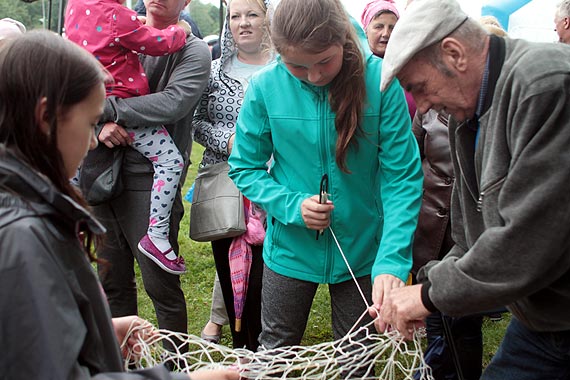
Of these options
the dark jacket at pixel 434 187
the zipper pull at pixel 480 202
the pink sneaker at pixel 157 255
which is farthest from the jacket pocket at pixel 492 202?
the pink sneaker at pixel 157 255

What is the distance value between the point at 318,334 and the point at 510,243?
2.69m

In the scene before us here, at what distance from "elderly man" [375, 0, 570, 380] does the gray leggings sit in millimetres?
459

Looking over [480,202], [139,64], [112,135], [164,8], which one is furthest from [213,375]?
[164,8]

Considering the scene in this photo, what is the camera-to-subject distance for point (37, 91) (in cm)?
129

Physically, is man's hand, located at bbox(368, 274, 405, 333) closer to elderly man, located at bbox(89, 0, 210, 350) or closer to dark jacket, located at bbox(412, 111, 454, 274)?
dark jacket, located at bbox(412, 111, 454, 274)

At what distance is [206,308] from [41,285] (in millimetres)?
3392

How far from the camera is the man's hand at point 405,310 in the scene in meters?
1.86

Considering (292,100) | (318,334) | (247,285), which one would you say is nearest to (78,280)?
(292,100)

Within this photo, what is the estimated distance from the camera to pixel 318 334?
4.17 meters

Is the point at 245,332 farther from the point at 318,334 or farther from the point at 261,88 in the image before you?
the point at 261,88

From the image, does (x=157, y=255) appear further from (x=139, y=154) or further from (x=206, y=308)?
(x=206, y=308)

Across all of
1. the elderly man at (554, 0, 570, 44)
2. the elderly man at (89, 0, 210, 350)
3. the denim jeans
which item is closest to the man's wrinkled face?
the elderly man at (89, 0, 210, 350)

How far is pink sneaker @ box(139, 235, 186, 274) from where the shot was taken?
309 cm

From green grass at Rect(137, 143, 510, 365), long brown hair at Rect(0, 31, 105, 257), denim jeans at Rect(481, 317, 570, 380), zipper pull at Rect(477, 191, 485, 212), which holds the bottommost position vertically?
green grass at Rect(137, 143, 510, 365)
